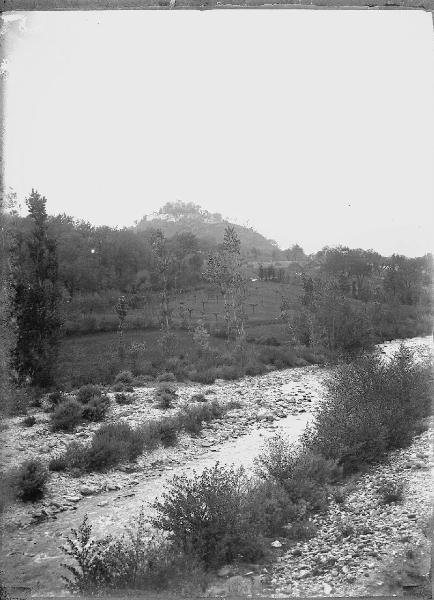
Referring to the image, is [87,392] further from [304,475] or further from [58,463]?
[304,475]

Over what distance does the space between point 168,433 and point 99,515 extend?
427 cm

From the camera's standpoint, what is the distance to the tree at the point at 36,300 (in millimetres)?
6262

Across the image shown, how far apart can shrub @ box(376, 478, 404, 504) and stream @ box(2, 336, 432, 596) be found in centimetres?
246

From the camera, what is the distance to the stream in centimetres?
523

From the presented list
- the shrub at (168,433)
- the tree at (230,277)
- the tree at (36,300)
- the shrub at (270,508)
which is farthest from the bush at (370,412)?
the tree at (230,277)

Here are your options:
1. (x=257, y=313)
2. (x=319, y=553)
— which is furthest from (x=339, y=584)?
(x=257, y=313)

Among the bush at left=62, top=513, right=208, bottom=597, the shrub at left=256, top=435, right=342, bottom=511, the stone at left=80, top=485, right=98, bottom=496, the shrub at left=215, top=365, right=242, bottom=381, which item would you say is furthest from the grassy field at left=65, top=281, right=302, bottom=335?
the bush at left=62, top=513, right=208, bottom=597

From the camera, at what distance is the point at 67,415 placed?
924 centimetres

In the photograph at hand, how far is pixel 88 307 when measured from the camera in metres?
8.50

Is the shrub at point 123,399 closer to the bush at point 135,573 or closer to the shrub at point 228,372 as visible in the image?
the shrub at point 228,372

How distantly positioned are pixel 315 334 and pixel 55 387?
32.0ft

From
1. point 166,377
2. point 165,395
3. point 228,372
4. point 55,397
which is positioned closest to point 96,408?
point 55,397

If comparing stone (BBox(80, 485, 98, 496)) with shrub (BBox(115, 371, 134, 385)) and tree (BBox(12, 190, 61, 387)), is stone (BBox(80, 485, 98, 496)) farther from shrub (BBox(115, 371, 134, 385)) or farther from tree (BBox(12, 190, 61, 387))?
shrub (BBox(115, 371, 134, 385))

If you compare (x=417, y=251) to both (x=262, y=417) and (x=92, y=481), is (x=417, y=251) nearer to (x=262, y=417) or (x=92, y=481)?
(x=92, y=481)
